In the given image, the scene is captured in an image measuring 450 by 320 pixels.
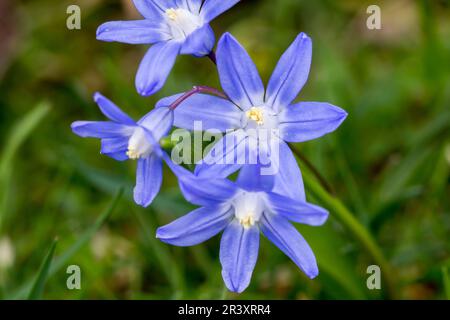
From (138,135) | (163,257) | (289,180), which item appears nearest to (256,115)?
(289,180)

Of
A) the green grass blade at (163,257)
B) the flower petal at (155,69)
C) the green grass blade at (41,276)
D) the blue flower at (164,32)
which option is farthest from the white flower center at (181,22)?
the green grass blade at (163,257)

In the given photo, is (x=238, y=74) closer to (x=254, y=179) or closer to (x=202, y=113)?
(x=202, y=113)

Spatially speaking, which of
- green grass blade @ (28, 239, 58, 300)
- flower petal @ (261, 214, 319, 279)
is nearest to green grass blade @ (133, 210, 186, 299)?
green grass blade @ (28, 239, 58, 300)

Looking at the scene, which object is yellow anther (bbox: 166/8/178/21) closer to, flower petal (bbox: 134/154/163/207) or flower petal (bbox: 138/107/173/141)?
flower petal (bbox: 138/107/173/141)

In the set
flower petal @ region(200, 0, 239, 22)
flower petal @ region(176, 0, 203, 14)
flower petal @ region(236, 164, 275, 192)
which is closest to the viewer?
flower petal @ region(236, 164, 275, 192)

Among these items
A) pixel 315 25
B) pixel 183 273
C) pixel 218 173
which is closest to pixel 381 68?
pixel 315 25
